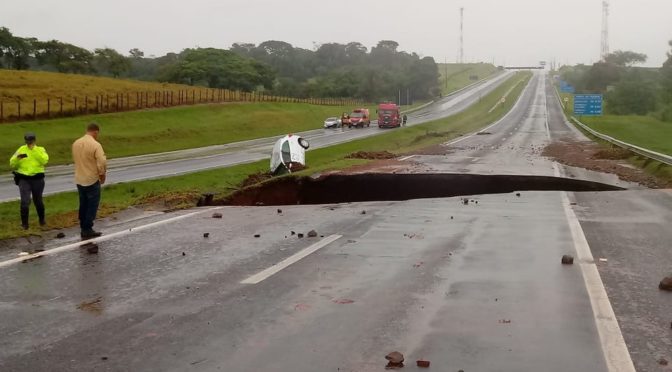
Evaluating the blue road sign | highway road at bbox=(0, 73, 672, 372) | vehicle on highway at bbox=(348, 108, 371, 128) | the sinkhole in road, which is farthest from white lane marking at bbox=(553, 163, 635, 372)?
the blue road sign

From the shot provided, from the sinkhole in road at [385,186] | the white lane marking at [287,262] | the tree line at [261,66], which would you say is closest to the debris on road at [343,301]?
the white lane marking at [287,262]

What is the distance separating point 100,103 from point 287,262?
4872 centimetres

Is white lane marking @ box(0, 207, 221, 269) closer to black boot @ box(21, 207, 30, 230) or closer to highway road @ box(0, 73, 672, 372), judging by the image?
highway road @ box(0, 73, 672, 372)

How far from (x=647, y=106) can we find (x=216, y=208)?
83978mm

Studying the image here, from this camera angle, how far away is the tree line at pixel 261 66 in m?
88.5

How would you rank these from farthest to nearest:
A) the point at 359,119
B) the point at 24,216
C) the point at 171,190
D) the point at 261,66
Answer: the point at 261,66, the point at 359,119, the point at 171,190, the point at 24,216

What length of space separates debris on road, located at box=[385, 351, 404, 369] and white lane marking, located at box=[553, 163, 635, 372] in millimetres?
1430

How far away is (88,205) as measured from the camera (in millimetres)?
10273

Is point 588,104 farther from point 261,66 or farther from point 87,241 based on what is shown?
point 87,241

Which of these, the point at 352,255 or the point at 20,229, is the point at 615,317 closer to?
the point at 352,255

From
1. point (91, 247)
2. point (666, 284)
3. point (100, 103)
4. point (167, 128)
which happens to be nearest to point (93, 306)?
point (91, 247)

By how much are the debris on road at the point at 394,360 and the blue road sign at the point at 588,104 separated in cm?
6428

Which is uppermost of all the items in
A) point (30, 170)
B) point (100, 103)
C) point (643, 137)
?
point (100, 103)

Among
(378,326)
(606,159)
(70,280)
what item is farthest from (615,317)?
(606,159)
